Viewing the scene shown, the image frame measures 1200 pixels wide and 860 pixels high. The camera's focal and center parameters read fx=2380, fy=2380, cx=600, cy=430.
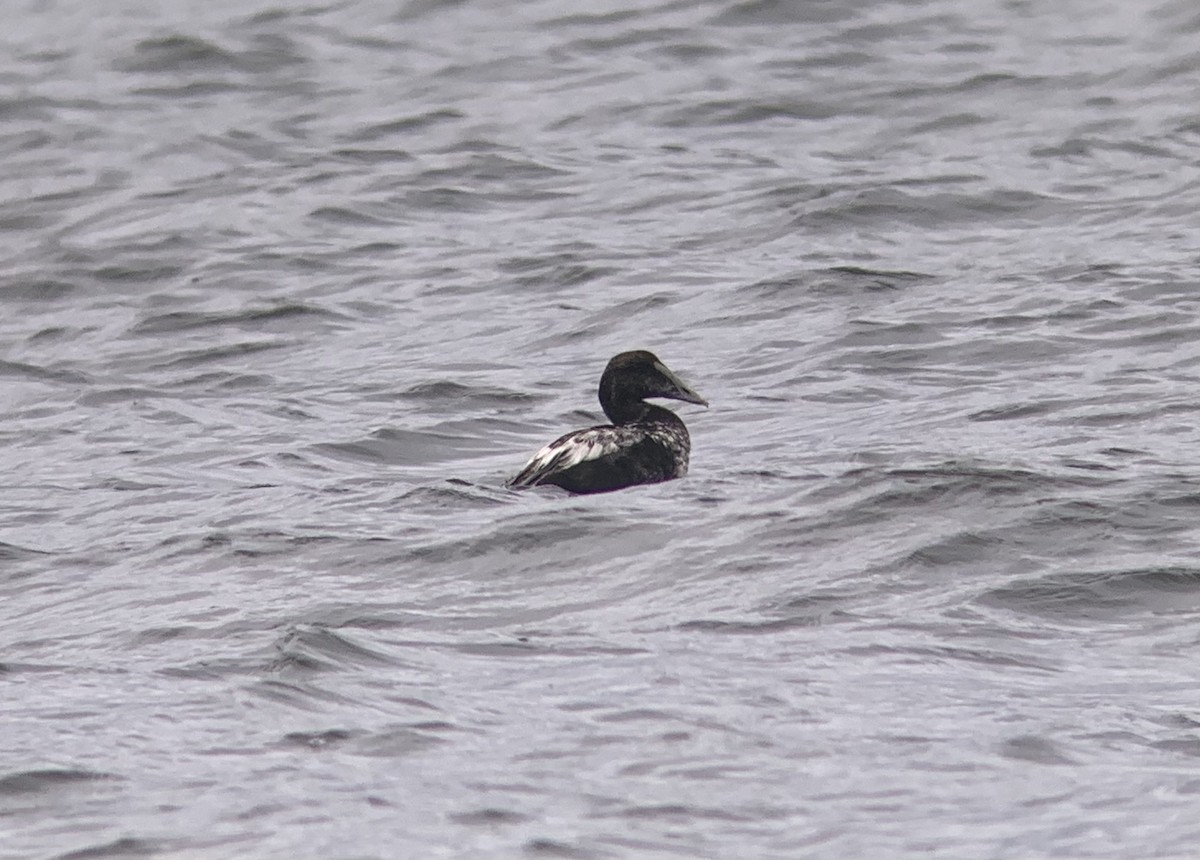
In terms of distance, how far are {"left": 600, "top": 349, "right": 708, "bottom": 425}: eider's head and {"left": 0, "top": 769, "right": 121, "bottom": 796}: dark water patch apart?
4524 millimetres

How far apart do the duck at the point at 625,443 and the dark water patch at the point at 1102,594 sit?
87.5 inches

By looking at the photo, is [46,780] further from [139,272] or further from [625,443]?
[139,272]

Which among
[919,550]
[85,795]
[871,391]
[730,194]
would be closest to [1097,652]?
[919,550]

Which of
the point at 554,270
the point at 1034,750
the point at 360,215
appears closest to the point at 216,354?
the point at 554,270

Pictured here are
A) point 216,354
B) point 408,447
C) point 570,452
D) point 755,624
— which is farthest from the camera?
point 216,354

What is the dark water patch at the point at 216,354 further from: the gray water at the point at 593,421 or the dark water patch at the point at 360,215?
the dark water patch at the point at 360,215

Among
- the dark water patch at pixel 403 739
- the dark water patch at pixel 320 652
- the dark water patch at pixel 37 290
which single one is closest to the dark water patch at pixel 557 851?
the dark water patch at pixel 403 739

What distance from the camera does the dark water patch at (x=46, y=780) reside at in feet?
21.6

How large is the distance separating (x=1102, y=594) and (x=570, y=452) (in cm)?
267

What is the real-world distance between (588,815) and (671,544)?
297cm

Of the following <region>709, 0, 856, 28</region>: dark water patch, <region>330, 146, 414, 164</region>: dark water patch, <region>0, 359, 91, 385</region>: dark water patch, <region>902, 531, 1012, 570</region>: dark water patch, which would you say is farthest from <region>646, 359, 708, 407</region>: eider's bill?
<region>709, 0, 856, 28</region>: dark water patch

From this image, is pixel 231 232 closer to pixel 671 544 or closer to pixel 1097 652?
pixel 671 544

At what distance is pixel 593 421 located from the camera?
11883 mm

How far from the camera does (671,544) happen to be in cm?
918
